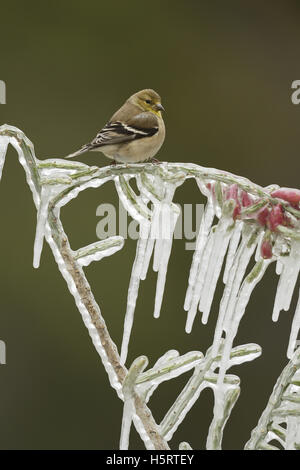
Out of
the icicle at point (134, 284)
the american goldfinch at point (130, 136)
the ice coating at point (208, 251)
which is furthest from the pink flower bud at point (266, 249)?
the american goldfinch at point (130, 136)

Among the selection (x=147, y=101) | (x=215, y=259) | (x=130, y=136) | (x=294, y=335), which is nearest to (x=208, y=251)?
(x=215, y=259)

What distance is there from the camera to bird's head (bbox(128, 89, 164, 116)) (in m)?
2.06

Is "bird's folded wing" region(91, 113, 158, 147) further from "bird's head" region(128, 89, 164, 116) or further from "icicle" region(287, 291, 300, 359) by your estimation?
"icicle" region(287, 291, 300, 359)

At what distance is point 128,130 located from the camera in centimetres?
181

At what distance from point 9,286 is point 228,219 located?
299cm

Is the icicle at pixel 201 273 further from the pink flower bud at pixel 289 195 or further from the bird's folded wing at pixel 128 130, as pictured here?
the bird's folded wing at pixel 128 130

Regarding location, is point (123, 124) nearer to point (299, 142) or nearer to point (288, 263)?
point (288, 263)

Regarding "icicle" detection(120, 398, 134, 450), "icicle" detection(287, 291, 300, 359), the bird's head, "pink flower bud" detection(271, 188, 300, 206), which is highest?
the bird's head

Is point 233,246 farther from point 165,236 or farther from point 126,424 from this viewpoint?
point 126,424

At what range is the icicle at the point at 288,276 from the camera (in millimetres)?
734

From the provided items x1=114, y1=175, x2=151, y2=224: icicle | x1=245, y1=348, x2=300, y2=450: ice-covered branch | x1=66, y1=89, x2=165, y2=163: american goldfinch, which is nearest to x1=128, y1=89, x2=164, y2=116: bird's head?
x1=66, y1=89, x2=165, y2=163: american goldfinch

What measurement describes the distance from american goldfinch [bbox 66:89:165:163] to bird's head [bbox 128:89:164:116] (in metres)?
0.05

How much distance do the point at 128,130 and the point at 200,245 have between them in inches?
42.9

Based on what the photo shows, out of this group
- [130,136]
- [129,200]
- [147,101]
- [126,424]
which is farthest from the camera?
[147,101]
